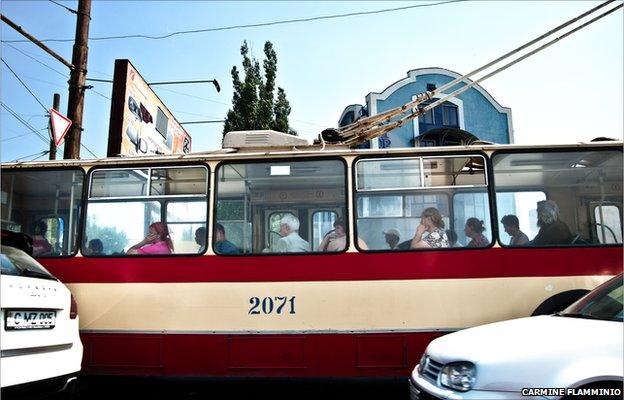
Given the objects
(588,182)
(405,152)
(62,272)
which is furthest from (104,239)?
(588,182)

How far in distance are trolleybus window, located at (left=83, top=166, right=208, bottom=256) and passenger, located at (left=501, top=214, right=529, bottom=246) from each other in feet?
11.4

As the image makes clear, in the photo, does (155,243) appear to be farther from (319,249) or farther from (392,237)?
(392,237)

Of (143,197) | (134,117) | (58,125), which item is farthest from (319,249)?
(134,117)

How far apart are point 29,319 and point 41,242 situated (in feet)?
6.25

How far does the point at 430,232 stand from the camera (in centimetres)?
586

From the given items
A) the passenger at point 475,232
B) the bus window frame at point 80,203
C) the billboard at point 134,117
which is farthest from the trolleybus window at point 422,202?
the billboard at point 134,117

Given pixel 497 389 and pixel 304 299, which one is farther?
pixel 304 299

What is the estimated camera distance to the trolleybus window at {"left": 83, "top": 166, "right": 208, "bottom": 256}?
6020mm

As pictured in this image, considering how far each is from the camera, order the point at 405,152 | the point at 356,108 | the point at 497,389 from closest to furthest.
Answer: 1. the point at 497,389
2. the point at 405,152
3. the point at 356,108

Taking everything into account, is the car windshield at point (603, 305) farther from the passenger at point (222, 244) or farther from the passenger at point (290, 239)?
the passenger at point (222, 244)

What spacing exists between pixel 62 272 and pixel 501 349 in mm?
4884

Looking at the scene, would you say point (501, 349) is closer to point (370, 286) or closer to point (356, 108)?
point (370, 286)

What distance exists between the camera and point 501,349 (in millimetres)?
3676

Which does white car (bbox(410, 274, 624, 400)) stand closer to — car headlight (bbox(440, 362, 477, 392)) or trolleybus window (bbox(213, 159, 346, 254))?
car headlight (bbox(440, 362, 477, 392))
